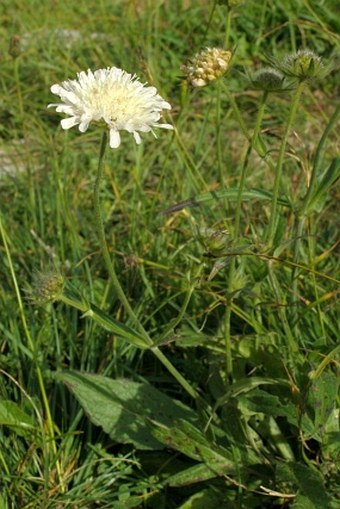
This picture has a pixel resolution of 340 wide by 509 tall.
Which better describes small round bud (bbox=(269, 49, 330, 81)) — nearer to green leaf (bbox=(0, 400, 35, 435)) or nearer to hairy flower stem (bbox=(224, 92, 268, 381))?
hairy flower stem (bbox=(224, 92, 268, 381))

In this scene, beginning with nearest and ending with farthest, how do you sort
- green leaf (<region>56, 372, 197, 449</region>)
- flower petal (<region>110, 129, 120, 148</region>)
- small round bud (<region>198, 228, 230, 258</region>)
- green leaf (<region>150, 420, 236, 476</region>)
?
1. flower petal (<region>110, 129, 120, 148</region>)
2. small round bud (<region>198, 228, 230, 258</region>)
3. green leaf (<region>150, 420, 236, 476</region>)
4. green leaf (<region>56, 372, 197, 449</region>)

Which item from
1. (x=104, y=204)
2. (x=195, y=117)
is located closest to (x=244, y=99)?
(x=195, y=117)

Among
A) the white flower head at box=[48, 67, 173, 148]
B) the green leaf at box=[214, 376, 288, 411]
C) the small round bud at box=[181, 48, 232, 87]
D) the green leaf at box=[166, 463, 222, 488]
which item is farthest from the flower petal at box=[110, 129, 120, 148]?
the green leaf at box=[166, 463, 222, 488]

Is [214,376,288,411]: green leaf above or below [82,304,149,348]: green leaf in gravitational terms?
below

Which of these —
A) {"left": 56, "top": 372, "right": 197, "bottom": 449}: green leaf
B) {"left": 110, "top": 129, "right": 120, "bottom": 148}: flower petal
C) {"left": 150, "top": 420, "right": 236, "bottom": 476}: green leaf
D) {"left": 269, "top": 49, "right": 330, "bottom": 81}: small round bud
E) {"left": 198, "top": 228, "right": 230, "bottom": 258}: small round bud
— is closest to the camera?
{"left": 110, "top": 129, "right": 120, "bottom": 148}: flower petal

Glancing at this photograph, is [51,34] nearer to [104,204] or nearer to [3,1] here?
[3,1]

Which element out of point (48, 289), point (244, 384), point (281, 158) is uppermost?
point (281, 158)

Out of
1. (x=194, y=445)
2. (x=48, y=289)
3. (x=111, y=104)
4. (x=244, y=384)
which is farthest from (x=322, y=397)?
(x=111, y=104)

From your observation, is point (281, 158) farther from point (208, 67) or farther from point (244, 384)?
point (244, 384)

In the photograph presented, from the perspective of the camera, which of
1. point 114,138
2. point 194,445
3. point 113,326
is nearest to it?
point 114,138
